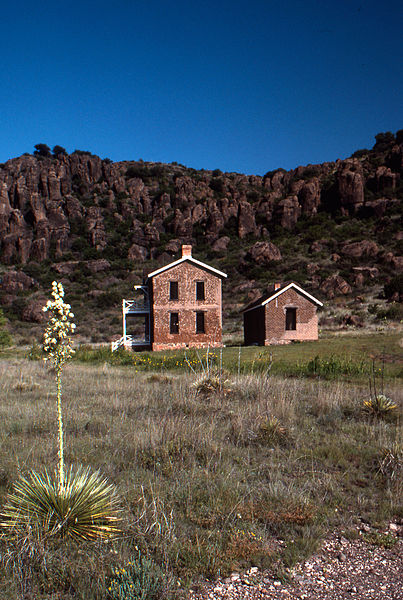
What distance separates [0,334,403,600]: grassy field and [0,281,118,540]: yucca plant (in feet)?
0.45

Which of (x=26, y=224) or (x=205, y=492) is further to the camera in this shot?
(x=26, y=224)

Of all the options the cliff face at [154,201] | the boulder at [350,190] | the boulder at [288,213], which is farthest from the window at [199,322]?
the boulder at [350,190]

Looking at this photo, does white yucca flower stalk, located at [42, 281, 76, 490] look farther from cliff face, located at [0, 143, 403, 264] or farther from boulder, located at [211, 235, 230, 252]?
cliff face, located at [0, 143, 403, 264]

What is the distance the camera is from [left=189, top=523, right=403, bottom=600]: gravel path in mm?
3076

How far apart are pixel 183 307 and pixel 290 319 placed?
8.37 metres

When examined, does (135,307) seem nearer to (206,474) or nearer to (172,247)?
(206,474)

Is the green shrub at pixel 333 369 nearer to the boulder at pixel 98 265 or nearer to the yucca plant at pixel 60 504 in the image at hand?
the yucca plant at pixel 60 504

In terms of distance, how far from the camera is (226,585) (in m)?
3.20

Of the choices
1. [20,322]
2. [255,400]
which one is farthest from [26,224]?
[255,400]

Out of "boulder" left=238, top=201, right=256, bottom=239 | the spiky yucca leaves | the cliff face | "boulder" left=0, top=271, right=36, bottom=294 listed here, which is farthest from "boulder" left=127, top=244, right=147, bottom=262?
the spiky yucca leaves

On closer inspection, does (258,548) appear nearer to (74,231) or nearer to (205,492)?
(205,492)

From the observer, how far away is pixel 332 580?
3268 millimetres

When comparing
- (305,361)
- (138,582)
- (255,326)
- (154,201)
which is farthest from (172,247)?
(138,582)

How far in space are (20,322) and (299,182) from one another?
61.2 metres
